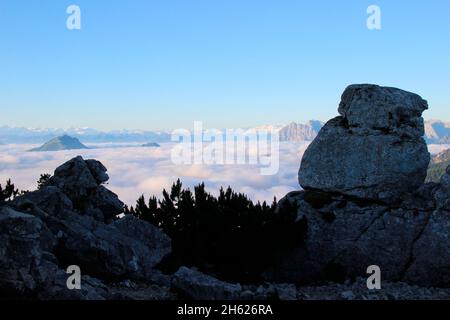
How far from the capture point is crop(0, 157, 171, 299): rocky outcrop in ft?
40.0

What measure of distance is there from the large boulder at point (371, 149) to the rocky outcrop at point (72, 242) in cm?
879

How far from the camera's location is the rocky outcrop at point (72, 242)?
Result: 40.0ft

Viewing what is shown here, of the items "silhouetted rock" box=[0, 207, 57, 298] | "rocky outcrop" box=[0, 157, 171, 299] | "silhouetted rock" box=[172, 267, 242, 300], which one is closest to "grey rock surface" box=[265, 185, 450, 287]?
"rocky outcrop" box=[0, 157, 171, 299]

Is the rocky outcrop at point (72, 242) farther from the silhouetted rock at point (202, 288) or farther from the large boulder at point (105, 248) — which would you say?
the silhouetted rock at point (202, 288)

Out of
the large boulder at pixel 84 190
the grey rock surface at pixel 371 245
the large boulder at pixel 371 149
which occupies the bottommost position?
the grey rock surface at pixel 371 245

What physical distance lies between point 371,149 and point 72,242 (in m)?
14.2

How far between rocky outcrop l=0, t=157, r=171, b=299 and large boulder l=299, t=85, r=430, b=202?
28.9 feet

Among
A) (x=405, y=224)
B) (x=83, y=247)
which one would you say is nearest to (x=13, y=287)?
(x=83, y=247)

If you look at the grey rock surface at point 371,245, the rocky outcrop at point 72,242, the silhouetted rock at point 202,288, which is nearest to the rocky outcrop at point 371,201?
the grey rock surface at point 371,245

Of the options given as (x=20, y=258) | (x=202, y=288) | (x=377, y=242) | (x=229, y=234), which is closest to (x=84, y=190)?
(x=229, y=234)

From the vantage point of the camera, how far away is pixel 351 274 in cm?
1905

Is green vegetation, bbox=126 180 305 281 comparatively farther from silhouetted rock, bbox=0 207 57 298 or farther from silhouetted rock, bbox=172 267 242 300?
silhouetted rock, bbox=0 207 57 298

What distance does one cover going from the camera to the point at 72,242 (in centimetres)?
1633
